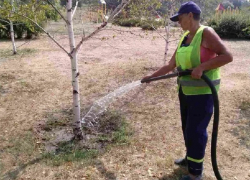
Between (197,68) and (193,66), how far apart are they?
0.14 metres

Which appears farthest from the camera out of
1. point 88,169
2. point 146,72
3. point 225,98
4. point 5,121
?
point 146,72

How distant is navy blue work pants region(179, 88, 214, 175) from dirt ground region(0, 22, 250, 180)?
1.38 ft

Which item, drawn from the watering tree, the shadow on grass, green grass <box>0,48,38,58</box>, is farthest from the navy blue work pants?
green grass <box>0,48,38,58</box>

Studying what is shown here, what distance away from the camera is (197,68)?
2221mm

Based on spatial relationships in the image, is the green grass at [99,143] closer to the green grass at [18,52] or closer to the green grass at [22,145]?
the green grass at [22,145]

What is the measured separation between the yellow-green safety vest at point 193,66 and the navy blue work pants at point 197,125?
69 mm

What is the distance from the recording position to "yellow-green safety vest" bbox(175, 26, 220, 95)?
7.45ft

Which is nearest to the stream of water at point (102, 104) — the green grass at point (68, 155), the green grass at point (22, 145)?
the green grass at point (68, 155)

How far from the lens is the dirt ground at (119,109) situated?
3.00 meters

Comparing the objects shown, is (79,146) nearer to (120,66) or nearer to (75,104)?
(75,104)

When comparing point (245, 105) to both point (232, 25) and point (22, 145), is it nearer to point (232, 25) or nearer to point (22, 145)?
point (22, 145)

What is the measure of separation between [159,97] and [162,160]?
216cm

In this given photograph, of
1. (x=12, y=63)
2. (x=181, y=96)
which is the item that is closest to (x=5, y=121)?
(x=181, y=96)

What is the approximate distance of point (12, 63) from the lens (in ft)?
26.1
